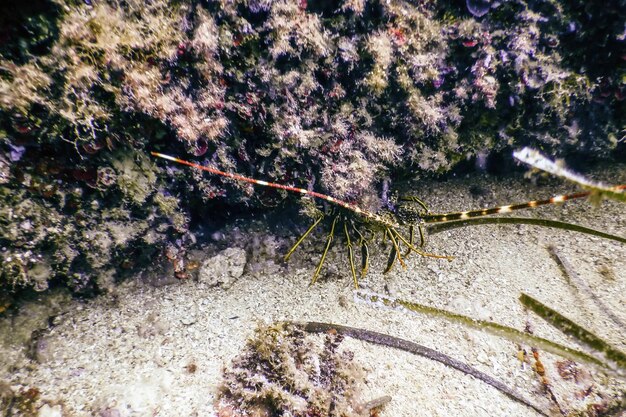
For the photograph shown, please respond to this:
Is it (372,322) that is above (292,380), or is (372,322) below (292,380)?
above

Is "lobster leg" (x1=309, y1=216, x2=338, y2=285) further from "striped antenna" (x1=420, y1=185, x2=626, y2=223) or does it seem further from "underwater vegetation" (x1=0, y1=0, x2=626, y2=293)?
"striped antenna" (x1=420, y1=185, x2=626, y2=223)

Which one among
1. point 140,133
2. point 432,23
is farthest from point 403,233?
point 140,133

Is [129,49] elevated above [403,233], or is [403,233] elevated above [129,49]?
[403,233]

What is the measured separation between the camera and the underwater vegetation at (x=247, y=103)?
1.69 metres

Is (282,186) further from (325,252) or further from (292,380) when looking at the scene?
(292,380)

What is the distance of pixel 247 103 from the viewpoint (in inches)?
79.9

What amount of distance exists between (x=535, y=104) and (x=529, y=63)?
0.33 meters

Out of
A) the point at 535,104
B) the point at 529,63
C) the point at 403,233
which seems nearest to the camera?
the point at 529,63

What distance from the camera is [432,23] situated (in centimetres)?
209

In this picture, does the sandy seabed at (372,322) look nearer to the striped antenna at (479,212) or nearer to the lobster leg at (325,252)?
the lobster leg at (325,252)

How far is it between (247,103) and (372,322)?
68.4 inches

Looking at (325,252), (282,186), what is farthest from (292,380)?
(282,186)

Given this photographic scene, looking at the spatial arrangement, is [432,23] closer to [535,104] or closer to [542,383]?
[535,104]

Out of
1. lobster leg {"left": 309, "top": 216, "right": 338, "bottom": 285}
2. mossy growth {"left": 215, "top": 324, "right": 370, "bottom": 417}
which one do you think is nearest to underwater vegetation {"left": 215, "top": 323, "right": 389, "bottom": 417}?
mossy growth {"left": 215, "top": 324, "right": 370, "bottom": 417}
